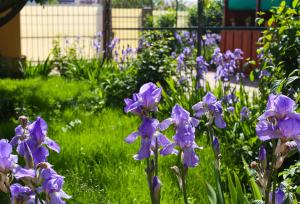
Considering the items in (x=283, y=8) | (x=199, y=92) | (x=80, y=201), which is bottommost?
(x=80, y=201)

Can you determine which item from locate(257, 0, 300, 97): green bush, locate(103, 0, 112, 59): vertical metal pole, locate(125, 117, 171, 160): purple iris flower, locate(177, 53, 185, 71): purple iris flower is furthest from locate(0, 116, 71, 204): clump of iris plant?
locate(103, 0, 112, 59): vertical metal pole

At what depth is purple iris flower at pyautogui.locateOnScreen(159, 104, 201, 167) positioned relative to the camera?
1316 millimetres

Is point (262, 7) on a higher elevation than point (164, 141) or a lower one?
higher

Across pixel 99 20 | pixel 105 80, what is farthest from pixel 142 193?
pixel 99 20

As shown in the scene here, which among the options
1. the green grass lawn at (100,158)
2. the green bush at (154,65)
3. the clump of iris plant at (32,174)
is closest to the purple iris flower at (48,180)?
the clump of iris plant at (32,174)

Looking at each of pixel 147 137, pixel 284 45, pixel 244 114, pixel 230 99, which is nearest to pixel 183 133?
pixel 147 137

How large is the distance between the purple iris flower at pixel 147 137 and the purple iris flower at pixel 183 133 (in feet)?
0.09

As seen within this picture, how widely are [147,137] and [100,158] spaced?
2.41 metres

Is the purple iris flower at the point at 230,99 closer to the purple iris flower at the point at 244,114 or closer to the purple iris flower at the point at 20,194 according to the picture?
the purple iris flower at the point at 244,114

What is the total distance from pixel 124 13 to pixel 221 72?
26.5ft

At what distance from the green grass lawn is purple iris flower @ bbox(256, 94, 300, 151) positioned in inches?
42.1

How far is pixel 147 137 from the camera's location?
4.17 ft

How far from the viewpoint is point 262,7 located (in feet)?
38.5

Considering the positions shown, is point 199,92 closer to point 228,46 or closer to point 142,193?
point 142,193
